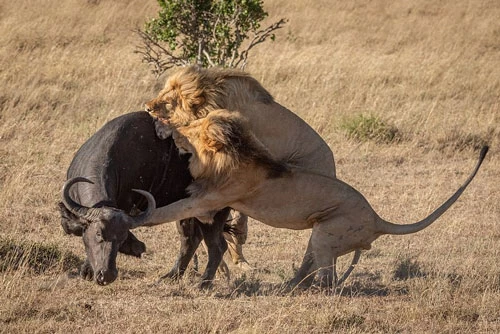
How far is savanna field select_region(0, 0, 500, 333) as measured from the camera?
633cm

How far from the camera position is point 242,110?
7164mm

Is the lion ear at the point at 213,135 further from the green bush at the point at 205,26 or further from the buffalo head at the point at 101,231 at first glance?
the green bush at the point at 205,26

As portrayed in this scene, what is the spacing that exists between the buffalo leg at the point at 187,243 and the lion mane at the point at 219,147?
0.96m

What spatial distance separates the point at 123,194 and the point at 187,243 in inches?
40.7

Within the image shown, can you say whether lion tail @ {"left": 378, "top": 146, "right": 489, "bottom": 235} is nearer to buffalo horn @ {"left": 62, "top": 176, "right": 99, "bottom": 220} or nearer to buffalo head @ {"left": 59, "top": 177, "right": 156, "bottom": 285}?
buffalo head @ {"left": 59, "top": 177, "right": 156, "bottom": 285}

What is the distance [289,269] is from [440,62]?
1015 centimetres

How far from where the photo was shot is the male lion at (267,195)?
6.53 metres

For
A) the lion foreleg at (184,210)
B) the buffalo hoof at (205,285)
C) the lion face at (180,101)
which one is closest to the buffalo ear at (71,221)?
the lion foreleg at (184,210)

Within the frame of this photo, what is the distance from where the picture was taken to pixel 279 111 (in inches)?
292

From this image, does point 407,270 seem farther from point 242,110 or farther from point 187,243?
point 242,110

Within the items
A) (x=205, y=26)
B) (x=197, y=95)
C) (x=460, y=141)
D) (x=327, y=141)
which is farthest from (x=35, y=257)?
(x=460, y=141)

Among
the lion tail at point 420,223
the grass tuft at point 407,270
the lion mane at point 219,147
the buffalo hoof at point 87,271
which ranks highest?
the lion mane at point 219,147

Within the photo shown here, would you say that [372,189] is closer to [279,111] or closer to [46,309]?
[279,111]

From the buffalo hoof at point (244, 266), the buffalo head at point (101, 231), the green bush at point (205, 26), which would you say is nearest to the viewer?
the buffalo head at point (101, 231)
